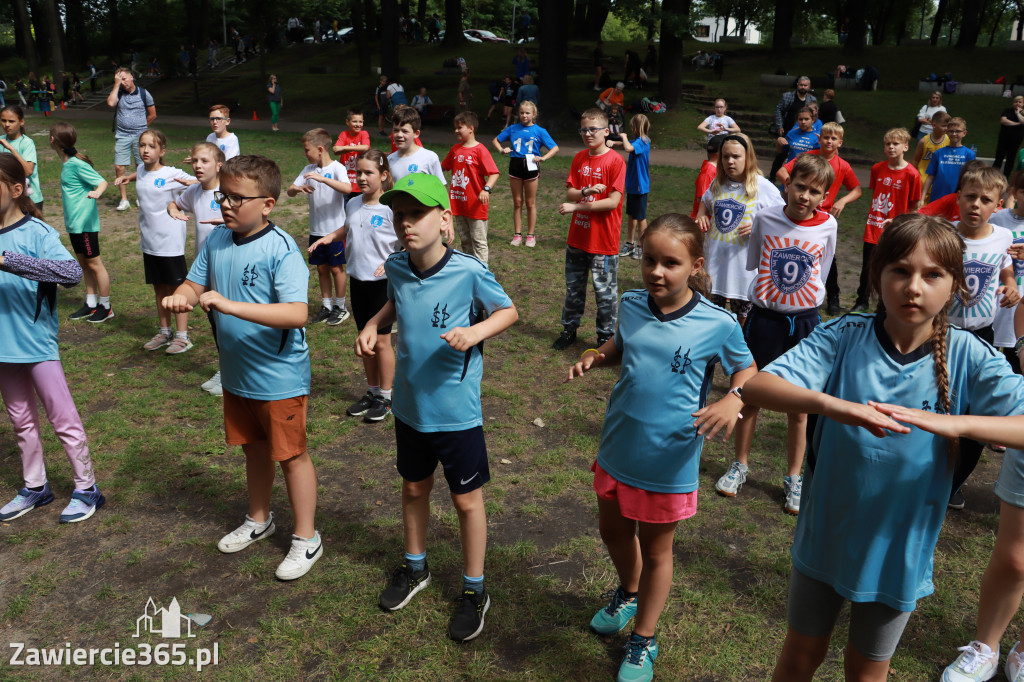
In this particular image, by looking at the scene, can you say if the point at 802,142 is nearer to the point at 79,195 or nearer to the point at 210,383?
the point at 210,383

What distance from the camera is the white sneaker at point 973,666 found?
11.6ft

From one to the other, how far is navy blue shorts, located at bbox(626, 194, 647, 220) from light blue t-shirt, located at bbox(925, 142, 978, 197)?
12.6 ft

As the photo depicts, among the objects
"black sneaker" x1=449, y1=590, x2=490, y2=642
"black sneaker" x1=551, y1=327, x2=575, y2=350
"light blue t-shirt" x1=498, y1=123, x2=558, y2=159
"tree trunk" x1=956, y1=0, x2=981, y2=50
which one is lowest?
"black sneaker" x1=551, y1=327, x2=575, y2=350

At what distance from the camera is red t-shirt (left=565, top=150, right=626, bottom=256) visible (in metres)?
7.59

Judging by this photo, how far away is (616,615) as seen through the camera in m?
3.81

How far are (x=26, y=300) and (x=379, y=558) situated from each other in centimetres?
263

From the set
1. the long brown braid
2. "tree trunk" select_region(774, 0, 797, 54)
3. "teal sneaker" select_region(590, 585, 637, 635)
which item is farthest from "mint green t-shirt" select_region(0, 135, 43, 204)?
"tree trunk" select_region(774, 0, 797, 54)

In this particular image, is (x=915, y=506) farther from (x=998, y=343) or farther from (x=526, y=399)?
(x=526, y=399)

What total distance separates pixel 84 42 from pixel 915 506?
6619 centimetres

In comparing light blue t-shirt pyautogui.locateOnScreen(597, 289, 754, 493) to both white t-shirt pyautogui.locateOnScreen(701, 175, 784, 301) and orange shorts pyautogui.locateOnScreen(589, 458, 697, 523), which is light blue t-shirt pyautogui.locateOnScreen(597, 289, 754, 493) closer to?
orange shorts pyautogui.locateOnScreen(589, 458, 697, 523)

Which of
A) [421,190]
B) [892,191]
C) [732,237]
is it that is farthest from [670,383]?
[892,191]

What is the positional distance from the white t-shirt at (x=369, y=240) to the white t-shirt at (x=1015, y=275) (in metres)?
4.42

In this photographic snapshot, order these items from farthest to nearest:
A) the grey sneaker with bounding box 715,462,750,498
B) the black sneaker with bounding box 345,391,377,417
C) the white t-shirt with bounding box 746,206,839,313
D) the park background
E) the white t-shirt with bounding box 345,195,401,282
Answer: the black sneaker with bounding box 345,391,377,417 < the white t-shirt with bounding box 345,195,401,282 < the grey sneaker with bounding box 715,462,750,498 < the white t-shirt with bounding box 746,206,839,313 < the park background

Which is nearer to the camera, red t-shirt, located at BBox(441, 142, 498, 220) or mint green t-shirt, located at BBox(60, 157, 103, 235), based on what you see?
mint green t-shirt, located at BBox(60, 157, 103, 235)
